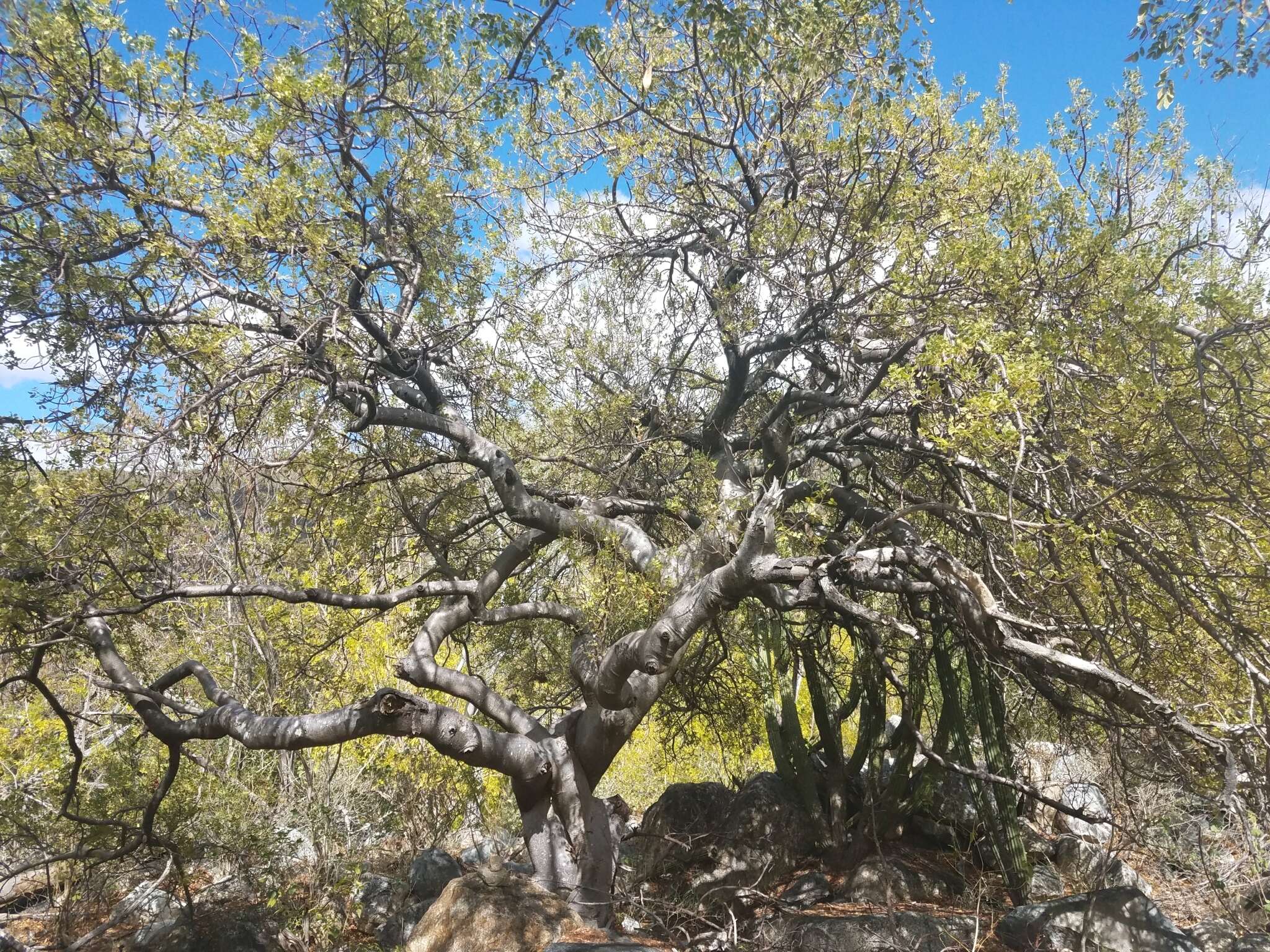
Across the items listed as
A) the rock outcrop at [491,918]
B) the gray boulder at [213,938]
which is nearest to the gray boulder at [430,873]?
the gray boulder at [213,938]

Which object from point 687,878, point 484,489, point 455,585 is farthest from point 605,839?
point 484,489

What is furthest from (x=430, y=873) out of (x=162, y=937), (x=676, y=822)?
(x=676, y=822)

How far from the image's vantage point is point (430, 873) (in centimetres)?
825

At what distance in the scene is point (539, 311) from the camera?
7191 millimetres

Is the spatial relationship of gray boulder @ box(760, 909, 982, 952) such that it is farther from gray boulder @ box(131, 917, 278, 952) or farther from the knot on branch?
gray boulder @ box(131, 917, 278, 952)

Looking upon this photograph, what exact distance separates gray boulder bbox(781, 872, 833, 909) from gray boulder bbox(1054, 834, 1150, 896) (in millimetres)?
2383

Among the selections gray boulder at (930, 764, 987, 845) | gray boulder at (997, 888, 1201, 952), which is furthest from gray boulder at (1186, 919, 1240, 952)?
gray boulder at (930, 764, 987, 845)

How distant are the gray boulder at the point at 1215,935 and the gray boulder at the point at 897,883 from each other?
90.9 inches

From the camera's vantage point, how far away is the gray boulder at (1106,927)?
5184mm

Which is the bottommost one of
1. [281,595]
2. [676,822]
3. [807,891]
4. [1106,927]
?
[1106,927]

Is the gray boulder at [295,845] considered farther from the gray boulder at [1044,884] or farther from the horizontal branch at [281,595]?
the gray boulder at [1044,884]

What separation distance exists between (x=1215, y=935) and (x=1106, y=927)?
2.60ft

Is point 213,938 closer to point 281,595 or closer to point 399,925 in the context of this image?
point 399,925

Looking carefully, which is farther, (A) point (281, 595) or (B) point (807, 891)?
(B) point (807, 891)
